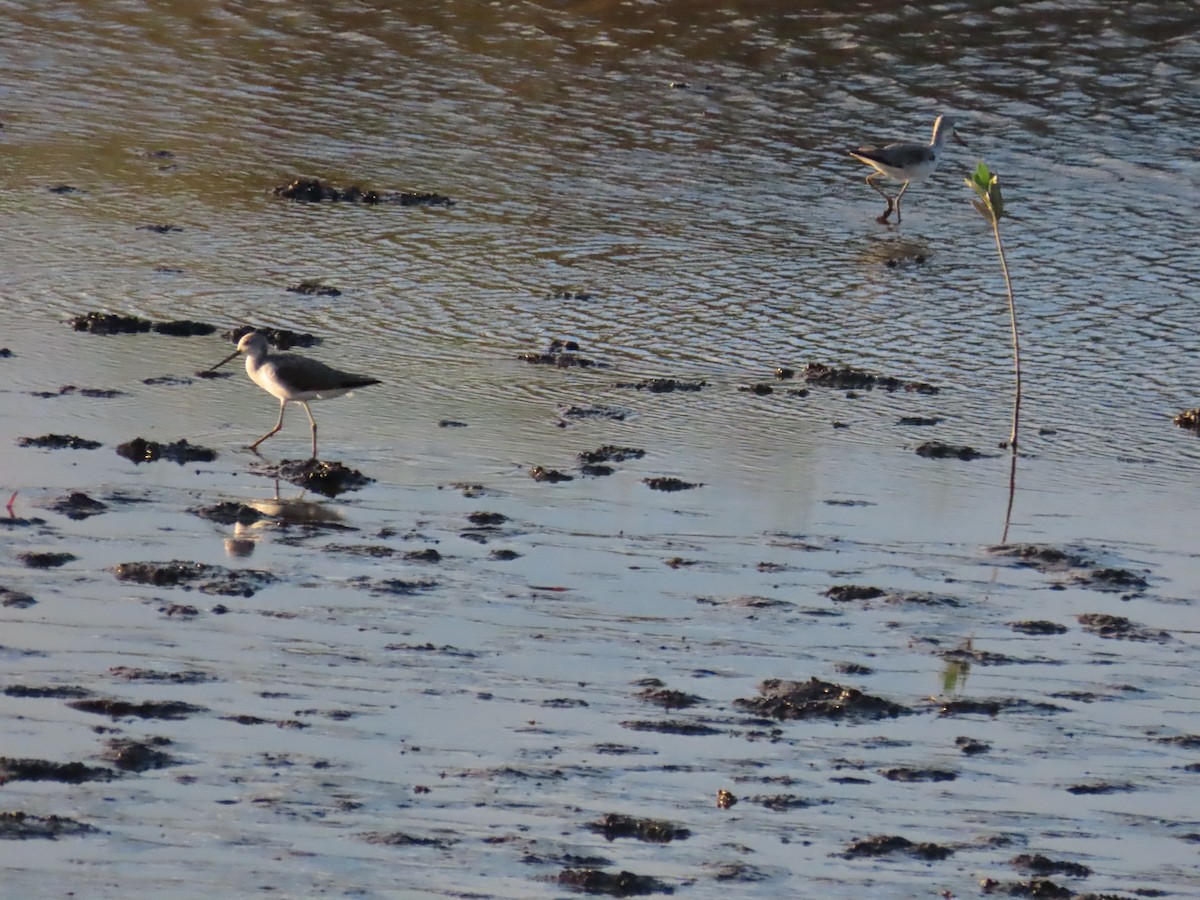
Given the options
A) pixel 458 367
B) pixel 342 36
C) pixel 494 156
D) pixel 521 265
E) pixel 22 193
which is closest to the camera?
pixel 458 367

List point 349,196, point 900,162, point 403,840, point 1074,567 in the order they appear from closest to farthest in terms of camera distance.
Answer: point 403,840 < point 1074,567 < point 349,196 < point 900,162

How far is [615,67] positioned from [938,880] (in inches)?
797

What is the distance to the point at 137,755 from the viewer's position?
8.11m

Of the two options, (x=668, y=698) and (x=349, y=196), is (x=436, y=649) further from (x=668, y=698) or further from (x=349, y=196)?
(x=349, y=196)

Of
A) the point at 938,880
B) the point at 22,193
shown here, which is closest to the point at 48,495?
the point at 938,880

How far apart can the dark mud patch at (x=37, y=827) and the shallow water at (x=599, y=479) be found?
0.27 feet

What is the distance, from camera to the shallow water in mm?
7941

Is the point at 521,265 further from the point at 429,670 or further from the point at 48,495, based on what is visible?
the point at 429,670

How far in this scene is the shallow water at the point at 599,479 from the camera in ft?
26.1

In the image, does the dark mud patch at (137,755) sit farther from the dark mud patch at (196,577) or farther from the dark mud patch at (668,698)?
the dark mud patch at (668,698)

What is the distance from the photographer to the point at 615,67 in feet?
87.2

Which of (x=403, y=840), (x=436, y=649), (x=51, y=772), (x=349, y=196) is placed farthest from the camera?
(x=349, y=196)

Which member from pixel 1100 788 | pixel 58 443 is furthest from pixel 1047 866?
pixel 58 443

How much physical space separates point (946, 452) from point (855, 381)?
1.64 m
